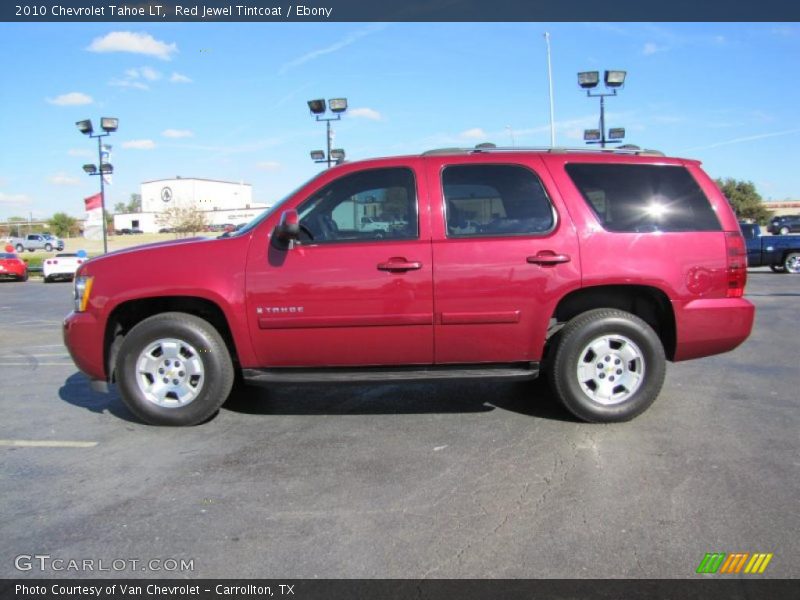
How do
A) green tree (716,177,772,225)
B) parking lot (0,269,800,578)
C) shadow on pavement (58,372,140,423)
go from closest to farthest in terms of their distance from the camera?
parking lot (0,269,800,578), shadow on pavement (58,372,140,423), green tree (716,177,772,225)

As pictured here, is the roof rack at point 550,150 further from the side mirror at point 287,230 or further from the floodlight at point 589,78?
the floodlight at point 589,78

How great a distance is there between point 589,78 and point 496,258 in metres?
17.6

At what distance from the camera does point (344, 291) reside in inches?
170

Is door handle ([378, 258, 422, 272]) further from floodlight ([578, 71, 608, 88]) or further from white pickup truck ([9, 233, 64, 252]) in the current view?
white pickup truck ([9, 233, 64, 252])

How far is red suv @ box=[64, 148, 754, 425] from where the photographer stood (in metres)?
4.34

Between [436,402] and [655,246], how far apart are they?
2.13 m

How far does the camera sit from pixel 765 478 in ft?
11.5

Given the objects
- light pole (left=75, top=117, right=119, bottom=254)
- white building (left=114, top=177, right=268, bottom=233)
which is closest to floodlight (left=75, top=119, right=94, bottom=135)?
light pole (left=75, top=117, right=119, bottom=254)

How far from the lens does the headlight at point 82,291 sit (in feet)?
14.8

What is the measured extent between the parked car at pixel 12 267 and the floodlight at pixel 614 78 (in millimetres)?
23498

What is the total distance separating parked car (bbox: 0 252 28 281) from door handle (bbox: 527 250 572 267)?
26224 mm

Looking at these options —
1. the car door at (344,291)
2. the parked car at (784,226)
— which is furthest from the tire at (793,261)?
the parked car at (784,226)

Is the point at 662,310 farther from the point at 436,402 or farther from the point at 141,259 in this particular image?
the point at 141,259
